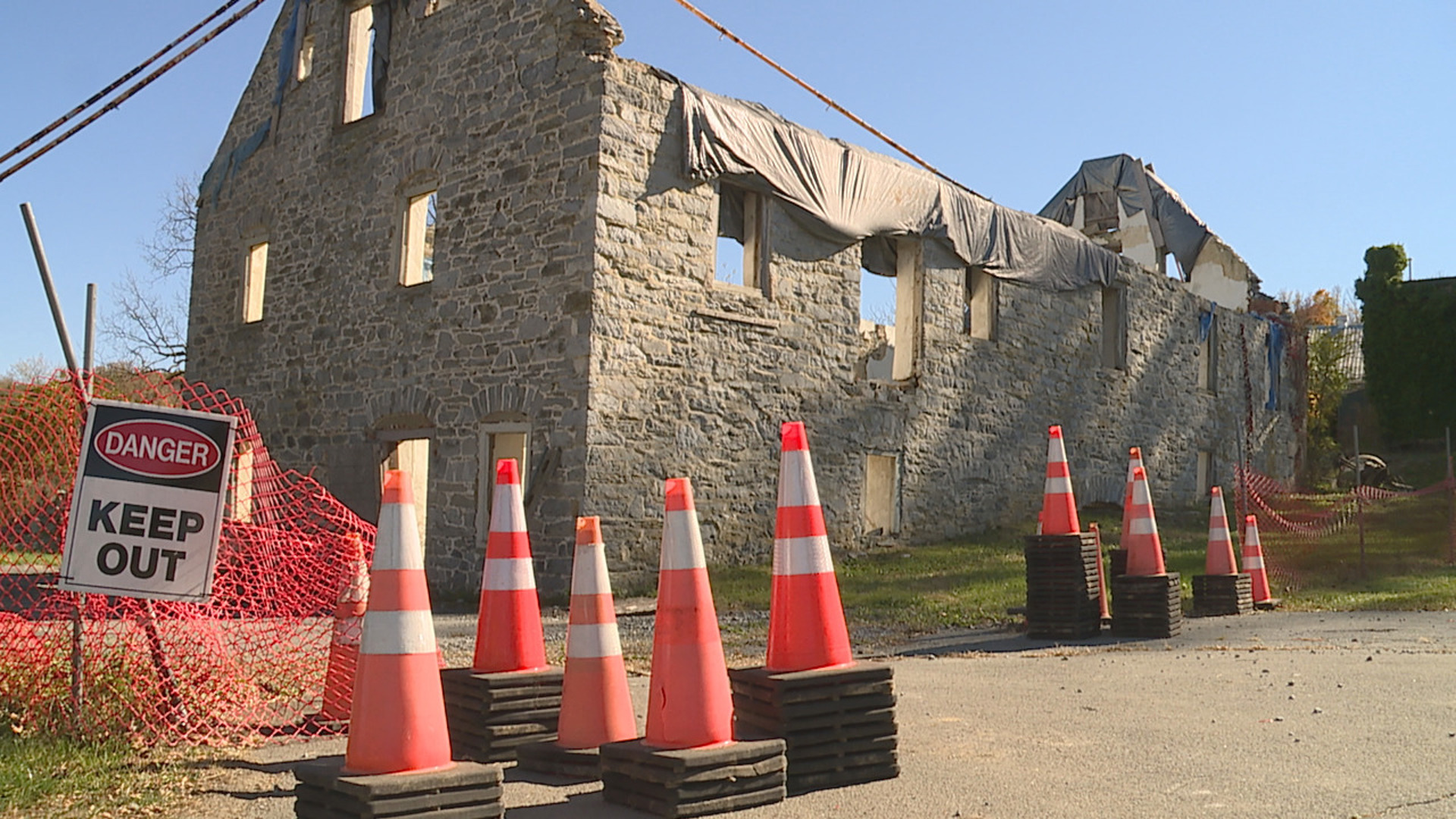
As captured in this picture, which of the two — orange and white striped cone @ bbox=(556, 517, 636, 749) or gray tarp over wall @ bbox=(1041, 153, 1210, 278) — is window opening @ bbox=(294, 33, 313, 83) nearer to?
orange and white striped cone @ bbox=(556, 517, 636, 749)

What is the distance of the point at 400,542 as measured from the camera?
3611 millimetres

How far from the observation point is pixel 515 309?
1263cm

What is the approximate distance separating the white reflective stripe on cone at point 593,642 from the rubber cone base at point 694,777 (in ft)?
1.61

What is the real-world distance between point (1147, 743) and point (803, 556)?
1.72m

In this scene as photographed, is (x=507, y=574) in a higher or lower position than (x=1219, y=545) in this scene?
lower

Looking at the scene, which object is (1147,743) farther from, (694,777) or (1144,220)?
(1144,220)

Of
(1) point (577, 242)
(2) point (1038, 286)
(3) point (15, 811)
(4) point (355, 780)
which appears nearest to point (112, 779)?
(3) point (15, 811)

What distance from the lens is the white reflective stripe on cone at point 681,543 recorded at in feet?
13.1

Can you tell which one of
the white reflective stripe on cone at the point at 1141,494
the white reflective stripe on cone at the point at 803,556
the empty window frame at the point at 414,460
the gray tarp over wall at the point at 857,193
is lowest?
the white reflective stripe on cone at the point at 803,556

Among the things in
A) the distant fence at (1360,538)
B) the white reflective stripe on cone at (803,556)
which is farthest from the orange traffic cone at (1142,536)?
the white reflective stripe on cone at (803,556)

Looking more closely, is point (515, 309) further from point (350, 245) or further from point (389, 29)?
point (389, 29)

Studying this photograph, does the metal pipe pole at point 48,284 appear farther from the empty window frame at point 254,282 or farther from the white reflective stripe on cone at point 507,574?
the empty window frame at point 254,282

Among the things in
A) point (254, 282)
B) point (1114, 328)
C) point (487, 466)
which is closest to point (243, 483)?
point (487, 466)

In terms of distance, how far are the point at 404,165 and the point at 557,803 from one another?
11.8m
